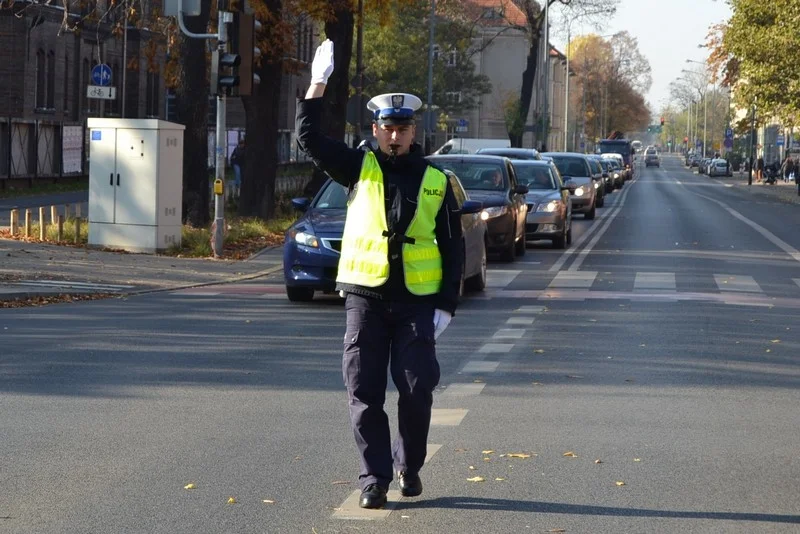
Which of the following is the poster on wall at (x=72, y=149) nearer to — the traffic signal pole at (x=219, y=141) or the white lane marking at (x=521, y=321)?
the traffic signal pole at (x=219, y=141)

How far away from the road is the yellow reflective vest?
3.25 feet

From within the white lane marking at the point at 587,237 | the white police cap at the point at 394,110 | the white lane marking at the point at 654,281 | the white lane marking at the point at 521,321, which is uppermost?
the white police cap at the point at 394,110

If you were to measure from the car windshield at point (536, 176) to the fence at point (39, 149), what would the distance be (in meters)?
18.6

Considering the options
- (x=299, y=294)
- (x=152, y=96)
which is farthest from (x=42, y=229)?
(x=152, y=96)

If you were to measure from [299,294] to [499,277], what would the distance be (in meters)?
4.50

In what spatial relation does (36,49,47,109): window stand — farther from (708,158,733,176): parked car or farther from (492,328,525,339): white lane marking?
(708,158,733,176): parked car

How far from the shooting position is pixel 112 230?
21938 mm

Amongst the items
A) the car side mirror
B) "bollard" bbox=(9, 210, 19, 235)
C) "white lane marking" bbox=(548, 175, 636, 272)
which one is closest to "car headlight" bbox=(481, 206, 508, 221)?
"white lane marking" bbox=(548, 175, 636, 272)

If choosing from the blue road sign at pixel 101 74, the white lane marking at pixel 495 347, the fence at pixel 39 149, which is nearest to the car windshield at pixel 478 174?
the white lane marking at pixel 495 347

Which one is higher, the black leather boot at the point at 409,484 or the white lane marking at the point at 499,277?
the black leather boot at the point at 409,484

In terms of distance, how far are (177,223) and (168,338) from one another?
32.3ft

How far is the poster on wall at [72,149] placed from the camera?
4653cm

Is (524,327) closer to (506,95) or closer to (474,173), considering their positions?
(474,173)

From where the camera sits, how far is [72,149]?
47.4 metres
